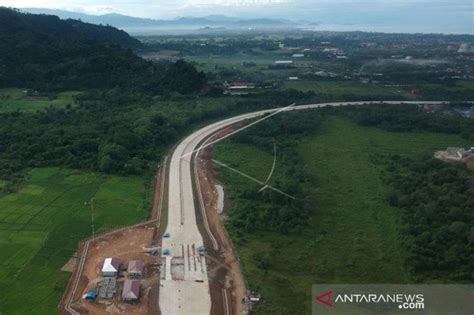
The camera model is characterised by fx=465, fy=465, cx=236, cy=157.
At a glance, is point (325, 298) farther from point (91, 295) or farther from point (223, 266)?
point (91, 295)

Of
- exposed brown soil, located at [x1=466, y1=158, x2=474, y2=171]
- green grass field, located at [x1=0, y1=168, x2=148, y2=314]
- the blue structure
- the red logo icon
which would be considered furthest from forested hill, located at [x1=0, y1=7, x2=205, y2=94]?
the red logo icon

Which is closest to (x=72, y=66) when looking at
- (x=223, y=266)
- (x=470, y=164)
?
(x=223, y=266)

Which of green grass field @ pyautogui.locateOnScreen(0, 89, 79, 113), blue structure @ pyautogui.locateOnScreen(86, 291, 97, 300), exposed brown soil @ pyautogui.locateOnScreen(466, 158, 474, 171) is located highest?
green grass field @ pyautogui.locateOnScreen(0, 89, 79, 113)

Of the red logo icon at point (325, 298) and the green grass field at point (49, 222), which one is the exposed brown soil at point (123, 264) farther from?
the red logo icon at point (325, 298)

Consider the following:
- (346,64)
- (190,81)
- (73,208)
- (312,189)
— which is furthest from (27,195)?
(346,64)

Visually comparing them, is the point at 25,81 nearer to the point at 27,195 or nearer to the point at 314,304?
the point at 27,195

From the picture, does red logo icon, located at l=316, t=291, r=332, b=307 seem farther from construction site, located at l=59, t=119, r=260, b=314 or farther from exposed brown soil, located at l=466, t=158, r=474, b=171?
exposed brown soil, located at l=466, t=158, r=474, b=171
